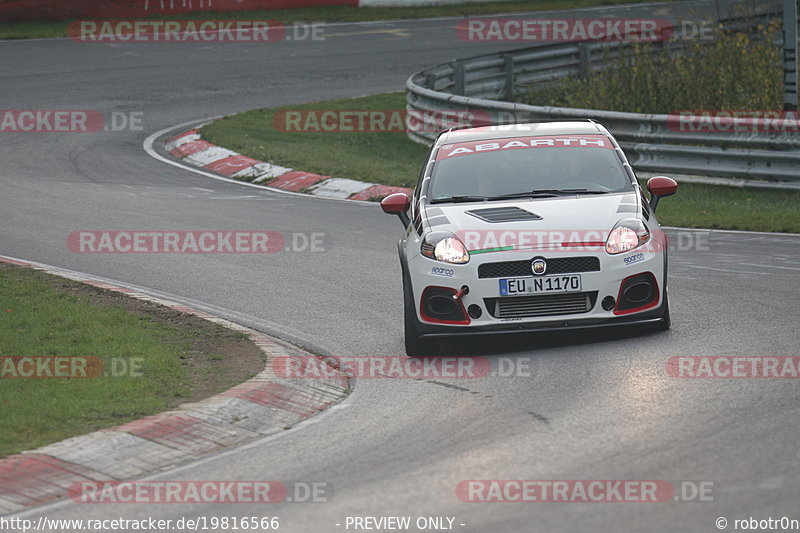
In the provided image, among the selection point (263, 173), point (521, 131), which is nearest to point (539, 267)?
point (521, 131)

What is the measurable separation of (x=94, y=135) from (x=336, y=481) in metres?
17.4

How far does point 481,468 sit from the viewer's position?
6.17m

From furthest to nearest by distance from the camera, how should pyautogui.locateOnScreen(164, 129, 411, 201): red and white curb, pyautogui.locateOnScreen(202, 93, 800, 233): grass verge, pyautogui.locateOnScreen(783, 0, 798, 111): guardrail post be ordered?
pyautogui.locateOnScreen(164, 129, 411, 201): red and white curb, pyautogui.locateOnScreen(783, 0, 798, 111): guardrail post, pyautogui.locateOnScreen(202, 93, 800, 233): grass verge

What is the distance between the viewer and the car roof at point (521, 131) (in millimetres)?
10406

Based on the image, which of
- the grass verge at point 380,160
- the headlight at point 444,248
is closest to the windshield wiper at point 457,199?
the headlight at point 444,248

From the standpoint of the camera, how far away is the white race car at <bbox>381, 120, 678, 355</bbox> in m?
8.66

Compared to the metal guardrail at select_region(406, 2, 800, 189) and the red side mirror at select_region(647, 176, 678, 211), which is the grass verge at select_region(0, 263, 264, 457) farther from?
the metal guardrail at select_region(406, 2, 800, 189)

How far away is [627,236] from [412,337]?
1.71 m

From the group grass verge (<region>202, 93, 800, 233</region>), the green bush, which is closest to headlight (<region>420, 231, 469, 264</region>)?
grass verge (<region>202, 93, 800, 233</region>)

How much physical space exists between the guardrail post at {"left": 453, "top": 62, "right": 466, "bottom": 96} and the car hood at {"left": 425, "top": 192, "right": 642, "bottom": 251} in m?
14.1

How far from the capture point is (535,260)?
8.65m

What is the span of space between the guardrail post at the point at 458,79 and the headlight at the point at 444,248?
1472 centimetres

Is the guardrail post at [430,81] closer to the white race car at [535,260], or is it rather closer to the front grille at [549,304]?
the white race car at [535,260]

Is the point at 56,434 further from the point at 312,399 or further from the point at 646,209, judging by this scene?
the point at 646,209
